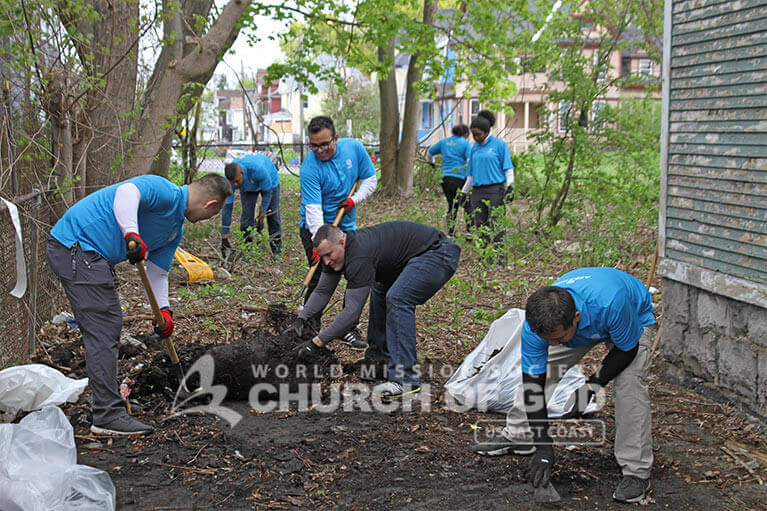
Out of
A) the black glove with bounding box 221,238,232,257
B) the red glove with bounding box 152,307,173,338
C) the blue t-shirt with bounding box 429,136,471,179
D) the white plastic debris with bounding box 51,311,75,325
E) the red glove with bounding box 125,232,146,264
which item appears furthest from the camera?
the blue t-shirt with bounding box 429,136,471,179

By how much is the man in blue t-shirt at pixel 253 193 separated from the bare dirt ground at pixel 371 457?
361cm

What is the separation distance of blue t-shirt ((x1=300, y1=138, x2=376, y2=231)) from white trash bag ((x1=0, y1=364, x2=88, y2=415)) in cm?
231

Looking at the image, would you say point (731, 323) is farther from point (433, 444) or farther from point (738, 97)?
point (433, 444)

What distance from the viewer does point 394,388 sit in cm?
455

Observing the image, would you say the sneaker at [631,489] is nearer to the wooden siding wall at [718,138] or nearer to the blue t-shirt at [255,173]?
the wooden siding wall at [718,138]

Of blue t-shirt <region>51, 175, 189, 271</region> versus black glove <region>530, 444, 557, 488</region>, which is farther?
blue t-shirt <region>51, 175, 189, 271</region>

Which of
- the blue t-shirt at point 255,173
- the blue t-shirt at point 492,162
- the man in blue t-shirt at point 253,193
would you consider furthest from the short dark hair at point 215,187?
the blue t-shirt at point 492,162

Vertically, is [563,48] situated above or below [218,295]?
above

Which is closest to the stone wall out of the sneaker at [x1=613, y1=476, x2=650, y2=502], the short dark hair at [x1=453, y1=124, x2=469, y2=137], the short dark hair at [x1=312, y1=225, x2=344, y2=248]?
the sneaker at [x1=613, y1=476, x2=650, y2=502]

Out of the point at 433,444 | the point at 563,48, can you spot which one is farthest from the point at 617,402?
the point at 563,48

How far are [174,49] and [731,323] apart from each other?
268 inches

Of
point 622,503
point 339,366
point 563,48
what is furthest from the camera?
point 563,48

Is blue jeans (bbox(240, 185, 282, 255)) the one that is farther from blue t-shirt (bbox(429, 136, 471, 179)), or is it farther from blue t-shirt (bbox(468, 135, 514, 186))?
blue t-shirt (bbox(429, 136, 471, 179))

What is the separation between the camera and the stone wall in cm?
421
